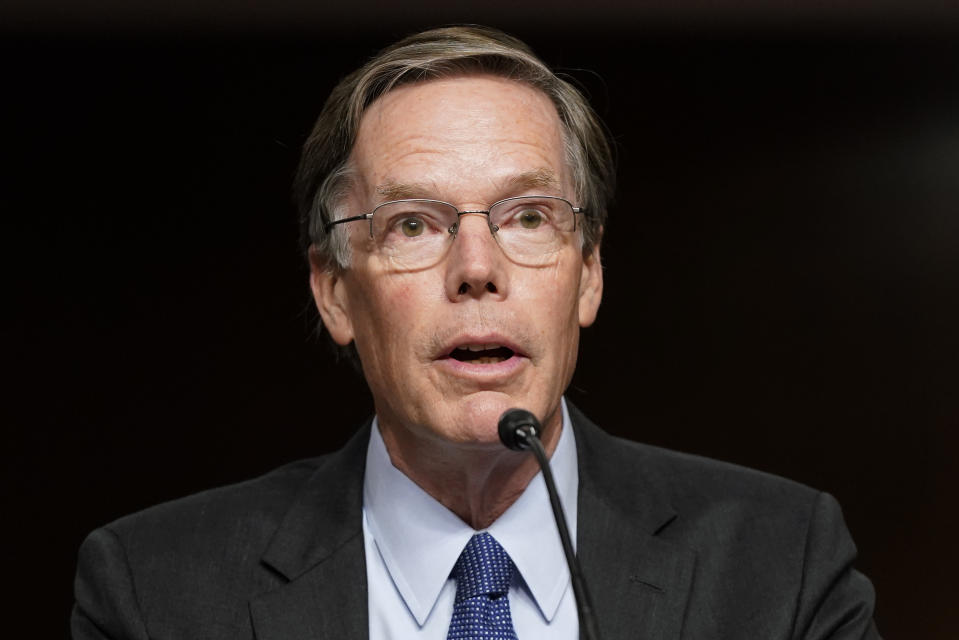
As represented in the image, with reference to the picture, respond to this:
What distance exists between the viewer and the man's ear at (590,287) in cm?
214

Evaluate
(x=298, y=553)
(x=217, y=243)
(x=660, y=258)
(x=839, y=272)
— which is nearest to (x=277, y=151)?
(x=217, y=243)

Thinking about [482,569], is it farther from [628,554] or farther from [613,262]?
[613,262]

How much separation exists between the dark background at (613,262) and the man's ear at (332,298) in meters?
0.61

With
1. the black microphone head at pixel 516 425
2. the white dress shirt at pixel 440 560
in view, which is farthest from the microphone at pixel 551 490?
the white dress shirt at pixel 440 560

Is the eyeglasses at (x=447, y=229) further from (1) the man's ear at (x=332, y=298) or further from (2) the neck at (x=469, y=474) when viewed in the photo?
(2) the neck at (x=469, y=474)

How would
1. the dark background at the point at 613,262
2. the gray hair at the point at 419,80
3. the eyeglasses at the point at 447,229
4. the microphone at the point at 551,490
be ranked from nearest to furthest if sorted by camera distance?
the microphone at the point at 551,490 → the eyeglasses at the point at 447,229 → the gray hair at the point at 419,80 → the dark background at the point at 613,262

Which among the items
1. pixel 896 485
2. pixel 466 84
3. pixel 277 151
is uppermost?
pixel 466 84

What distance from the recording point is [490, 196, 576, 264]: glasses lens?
75.5 inches

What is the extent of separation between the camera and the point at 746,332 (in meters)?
2.81

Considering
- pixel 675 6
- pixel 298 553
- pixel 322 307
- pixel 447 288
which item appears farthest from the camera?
pixel 675 6

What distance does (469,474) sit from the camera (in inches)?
77.8

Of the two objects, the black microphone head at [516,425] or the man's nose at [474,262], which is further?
the man's nose at [474,262]

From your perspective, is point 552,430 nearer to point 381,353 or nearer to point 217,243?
point 381,353

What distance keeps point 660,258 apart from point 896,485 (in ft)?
2.38
